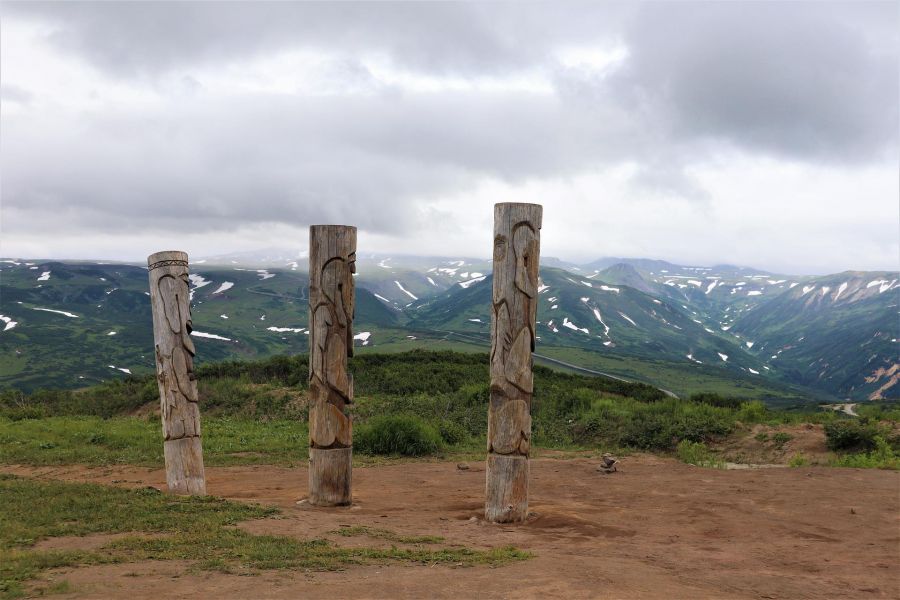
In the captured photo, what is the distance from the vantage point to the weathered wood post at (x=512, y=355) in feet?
38.8

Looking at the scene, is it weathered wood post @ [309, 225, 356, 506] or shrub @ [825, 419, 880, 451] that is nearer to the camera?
weathered wood post @ [309, 225, 356, 506]

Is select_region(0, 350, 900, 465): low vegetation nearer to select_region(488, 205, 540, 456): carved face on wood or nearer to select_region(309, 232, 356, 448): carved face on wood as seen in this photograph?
select_region(309, 232, 356, 448): carved face on wood

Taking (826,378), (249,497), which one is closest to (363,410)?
(249,497)

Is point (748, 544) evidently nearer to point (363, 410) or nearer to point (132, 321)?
point (363, 410)

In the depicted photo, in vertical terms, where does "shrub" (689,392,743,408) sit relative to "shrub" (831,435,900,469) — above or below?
below

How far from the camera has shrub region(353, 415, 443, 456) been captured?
20719mm

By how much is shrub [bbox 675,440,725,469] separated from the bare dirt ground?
1709mm

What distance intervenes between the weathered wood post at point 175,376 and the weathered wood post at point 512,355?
6.25 meters

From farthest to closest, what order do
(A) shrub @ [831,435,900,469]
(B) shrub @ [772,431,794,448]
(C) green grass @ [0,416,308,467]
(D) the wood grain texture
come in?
(B) shrub @ [772,431,794,448], (C) green grass @ [0,416,308,467], (A) shrub @ [831,435,900,469], (D) the wood grain texture

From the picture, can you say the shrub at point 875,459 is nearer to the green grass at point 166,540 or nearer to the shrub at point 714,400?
the shrub at point 714,400

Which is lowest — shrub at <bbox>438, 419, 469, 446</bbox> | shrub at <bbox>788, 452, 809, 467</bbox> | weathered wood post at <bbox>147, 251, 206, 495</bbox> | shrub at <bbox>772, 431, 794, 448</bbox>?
shrub at <bbox>438, 419, 469, 446</bbox>

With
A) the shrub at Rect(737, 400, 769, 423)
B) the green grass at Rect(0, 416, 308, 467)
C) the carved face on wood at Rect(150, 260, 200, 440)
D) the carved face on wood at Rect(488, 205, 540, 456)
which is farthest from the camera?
the shrub at Rect(737, 400, 769, 423)

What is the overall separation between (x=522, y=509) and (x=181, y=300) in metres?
Answer: 8.11

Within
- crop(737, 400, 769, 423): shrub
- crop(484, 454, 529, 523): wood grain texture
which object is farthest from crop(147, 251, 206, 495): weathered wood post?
crop(737, 400, 769, 423): shrub
